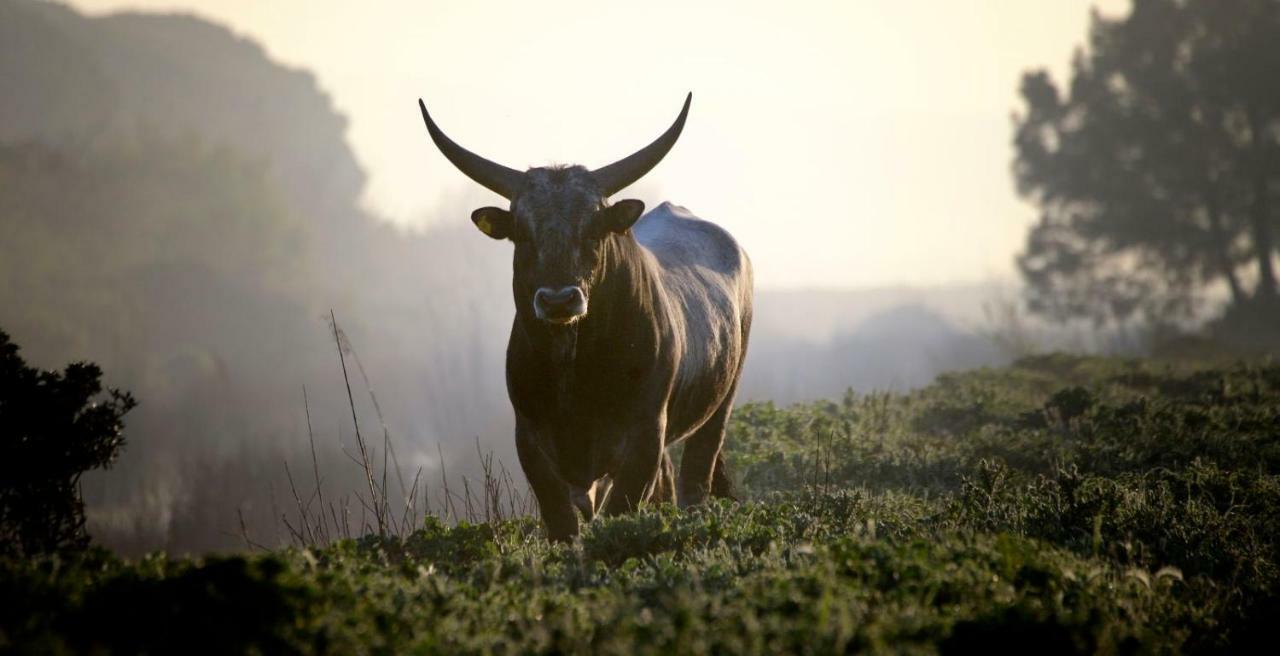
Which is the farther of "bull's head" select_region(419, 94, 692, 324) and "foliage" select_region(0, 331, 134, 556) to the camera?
"bull's head" select_region(419, 94, 692, 324)

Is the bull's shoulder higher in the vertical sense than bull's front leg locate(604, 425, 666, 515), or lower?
higher

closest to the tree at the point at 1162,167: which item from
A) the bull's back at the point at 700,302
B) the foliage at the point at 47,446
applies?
the bull's back at the point at 700,302

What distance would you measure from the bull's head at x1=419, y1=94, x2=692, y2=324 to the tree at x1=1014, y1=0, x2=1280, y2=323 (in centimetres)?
3390

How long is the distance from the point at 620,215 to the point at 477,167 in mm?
1101

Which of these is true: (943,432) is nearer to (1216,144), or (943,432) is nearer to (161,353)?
(1216,144)

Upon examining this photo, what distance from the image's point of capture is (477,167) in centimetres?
778

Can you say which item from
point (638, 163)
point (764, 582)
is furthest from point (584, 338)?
point (764, 582)

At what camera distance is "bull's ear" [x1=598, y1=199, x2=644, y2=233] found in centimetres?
729

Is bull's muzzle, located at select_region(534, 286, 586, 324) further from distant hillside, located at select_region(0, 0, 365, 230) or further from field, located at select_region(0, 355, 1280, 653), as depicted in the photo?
distant hillside, located at select_region(0, 0, 365, 230)

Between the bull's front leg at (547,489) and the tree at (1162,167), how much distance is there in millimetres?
34261

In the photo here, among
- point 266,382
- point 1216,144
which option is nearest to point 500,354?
point 266,382

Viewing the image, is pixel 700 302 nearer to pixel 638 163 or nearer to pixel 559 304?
pixel 638 163

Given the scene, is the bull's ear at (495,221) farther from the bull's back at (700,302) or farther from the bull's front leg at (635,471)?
the bull's front leg at (635,471)

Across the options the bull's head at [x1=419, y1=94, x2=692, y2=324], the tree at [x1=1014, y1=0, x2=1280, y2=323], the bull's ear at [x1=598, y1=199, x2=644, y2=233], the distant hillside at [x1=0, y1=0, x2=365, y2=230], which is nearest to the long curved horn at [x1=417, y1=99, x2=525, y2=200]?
the bull's head at [x1=419, y1=94, x2=692, y2=324]
